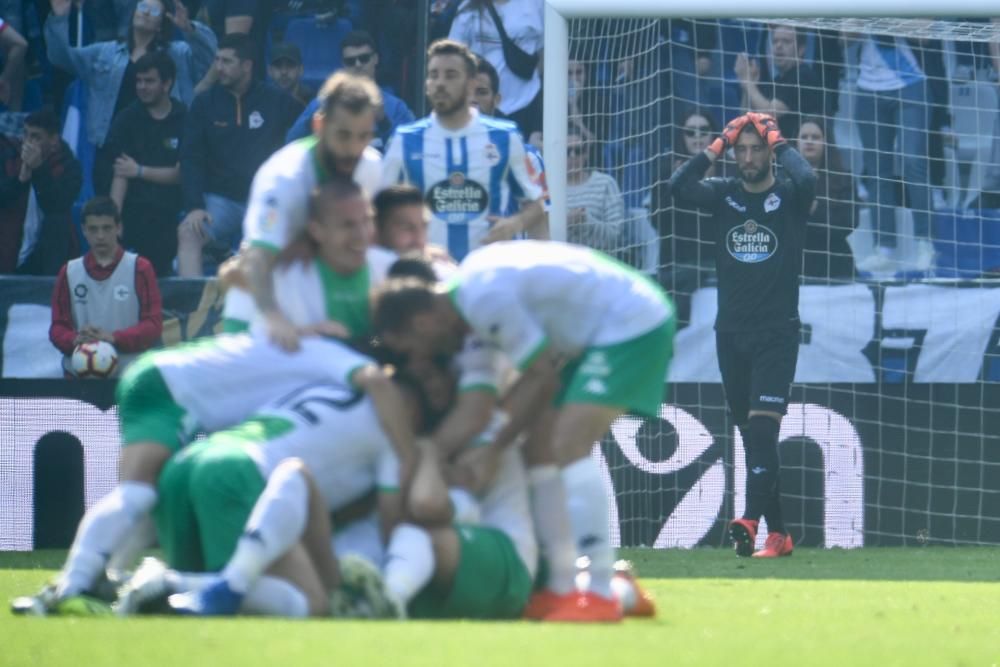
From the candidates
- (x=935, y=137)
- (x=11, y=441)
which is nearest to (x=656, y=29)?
(x=935, y=137)

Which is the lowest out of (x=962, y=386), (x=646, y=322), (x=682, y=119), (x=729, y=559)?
(x=729, y=559)

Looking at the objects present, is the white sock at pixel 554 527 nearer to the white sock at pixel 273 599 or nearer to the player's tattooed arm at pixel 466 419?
the player's tattooed arm at pixel 466 419

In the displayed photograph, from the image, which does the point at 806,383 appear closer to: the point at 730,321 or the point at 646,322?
the point at 730,321

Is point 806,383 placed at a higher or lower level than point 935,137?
lower

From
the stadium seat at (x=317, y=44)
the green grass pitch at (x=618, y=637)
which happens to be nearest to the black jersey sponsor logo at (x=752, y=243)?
the green grass pitch at (x=618, y=637)

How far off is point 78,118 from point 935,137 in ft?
18.5

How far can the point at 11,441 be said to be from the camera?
10484 millimetres

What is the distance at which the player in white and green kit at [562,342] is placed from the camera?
5504 mm

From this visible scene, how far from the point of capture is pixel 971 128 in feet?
38.6

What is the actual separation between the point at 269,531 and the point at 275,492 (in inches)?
4.4

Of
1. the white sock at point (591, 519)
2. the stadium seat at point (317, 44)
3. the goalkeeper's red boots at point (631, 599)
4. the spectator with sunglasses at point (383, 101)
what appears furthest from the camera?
the stadium seat at point (317, 44)

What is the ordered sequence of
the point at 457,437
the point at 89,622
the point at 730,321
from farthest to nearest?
the point at 730,321 → the point at 457,437 → the point at 89,622

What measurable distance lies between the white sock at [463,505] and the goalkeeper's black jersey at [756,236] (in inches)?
→ 171

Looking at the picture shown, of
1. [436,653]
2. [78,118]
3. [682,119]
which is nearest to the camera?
[436,653]
